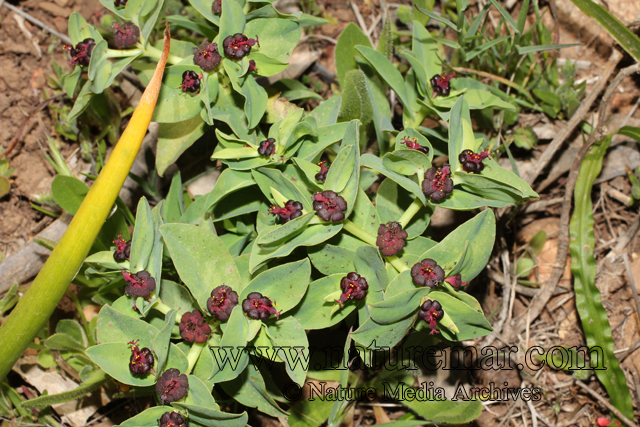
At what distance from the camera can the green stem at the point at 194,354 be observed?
317 centimetres

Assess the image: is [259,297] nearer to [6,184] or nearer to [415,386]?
[415,386]

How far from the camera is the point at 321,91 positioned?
16.9 ft

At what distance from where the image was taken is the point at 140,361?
2.94 metres

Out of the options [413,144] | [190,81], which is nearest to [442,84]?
[413,144]

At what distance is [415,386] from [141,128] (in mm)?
2950

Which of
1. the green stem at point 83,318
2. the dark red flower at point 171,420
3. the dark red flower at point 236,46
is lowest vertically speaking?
the green stem at point 83,318

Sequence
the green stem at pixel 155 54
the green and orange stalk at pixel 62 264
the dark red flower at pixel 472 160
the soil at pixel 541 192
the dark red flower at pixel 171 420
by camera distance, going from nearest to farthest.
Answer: the dark red flower at pixel 171 420
the green and orange stalk at pixel 62 264
the dark red flower at pixel 472 160
the green stem at pixel 155 54
the soil at pixel 541 192

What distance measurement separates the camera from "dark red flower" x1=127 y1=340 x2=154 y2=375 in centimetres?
292

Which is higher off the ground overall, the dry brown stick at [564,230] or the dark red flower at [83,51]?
the dry brown stick at [564,230]

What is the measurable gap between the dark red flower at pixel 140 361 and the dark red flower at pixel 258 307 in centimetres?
63

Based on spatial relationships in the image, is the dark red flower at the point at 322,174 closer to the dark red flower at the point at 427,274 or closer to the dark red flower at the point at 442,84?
the dark red flower at the point at 427,274

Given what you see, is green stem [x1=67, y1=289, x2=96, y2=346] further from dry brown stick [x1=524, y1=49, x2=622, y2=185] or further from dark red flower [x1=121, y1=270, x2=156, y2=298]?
dry brown stick [x1=524, y1=49, x2=622, y2=185]

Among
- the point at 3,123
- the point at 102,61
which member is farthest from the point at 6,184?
the point at 102,61

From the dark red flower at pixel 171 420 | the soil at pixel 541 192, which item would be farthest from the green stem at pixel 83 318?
the dark red flower at pixel 171 420
